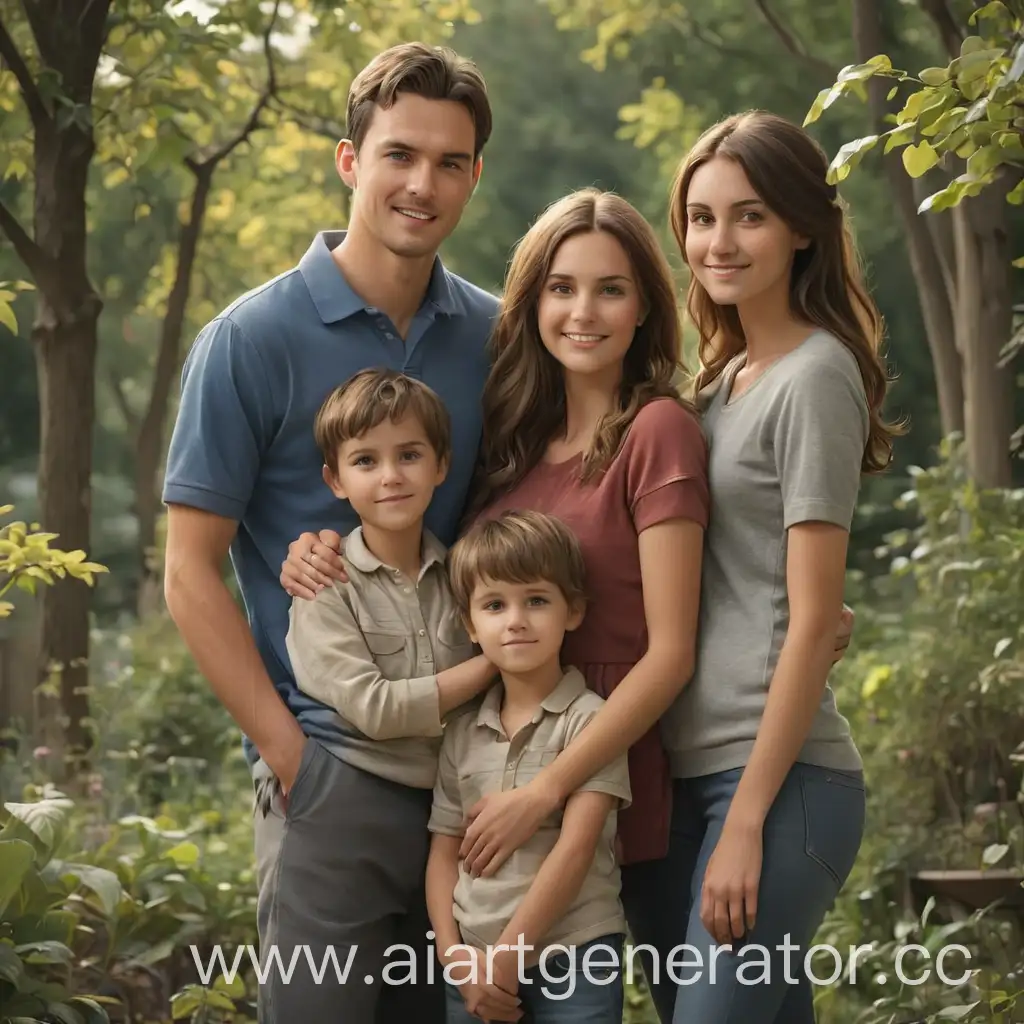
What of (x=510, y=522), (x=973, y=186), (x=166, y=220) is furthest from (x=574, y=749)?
(x=166, y=220)

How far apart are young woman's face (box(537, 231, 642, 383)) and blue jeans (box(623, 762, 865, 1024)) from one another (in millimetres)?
805

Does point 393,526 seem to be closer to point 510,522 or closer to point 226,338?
point 510,522

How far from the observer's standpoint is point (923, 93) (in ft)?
9.54

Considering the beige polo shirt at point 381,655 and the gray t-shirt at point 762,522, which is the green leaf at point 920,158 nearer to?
the gray t-shirt at point 762,522

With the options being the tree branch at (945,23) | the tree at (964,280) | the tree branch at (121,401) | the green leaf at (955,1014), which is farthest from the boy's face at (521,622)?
the tree branch at (121,401)

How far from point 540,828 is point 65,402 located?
3375 mm

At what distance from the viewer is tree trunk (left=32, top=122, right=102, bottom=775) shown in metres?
5.45

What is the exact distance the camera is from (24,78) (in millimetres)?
5184

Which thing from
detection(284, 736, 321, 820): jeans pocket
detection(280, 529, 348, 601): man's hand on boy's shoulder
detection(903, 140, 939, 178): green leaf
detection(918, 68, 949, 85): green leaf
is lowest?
detection(284, 736, 321, 820): jeans pocket

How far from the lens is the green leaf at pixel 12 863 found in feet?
11.1

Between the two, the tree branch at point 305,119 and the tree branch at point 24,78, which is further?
the tree branch at point 305,119

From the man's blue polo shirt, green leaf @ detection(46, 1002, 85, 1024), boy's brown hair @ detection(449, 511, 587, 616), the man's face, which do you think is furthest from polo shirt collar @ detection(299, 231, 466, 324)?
green leaf @ detection(46, 1002, 85, 1024)

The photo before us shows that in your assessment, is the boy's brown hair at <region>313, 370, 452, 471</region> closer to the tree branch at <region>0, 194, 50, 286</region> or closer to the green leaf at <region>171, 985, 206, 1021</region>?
the green leaf at <region>171, 985, 206, 1021</region>

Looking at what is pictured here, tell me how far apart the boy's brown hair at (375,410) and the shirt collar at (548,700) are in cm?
45
